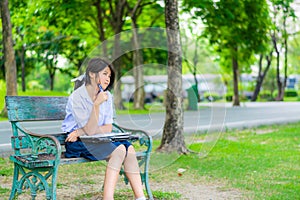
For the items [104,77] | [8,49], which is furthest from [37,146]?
[8,49]

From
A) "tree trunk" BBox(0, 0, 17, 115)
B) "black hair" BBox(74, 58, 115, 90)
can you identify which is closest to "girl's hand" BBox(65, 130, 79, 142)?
"black hair" BBox(74, 58, 115, 90)

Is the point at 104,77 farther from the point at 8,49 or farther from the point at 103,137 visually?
the point at 8,49

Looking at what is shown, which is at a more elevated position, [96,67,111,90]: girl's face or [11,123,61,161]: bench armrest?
[96,67,111,90]: girl's face

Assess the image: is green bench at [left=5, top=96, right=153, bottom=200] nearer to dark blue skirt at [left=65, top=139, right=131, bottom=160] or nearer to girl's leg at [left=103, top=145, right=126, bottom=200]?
dark blue skirt at [left=65, top=139, right=131, bottom=160]

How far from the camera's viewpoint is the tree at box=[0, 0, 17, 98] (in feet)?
43.6

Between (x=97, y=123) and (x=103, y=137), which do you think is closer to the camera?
(x=103, y=137)

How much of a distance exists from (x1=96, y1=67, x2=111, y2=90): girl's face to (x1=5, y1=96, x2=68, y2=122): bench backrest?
0.81m

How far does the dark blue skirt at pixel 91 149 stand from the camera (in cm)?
440

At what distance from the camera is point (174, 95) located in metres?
7.63

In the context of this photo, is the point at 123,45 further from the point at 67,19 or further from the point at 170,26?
the point at 67,19

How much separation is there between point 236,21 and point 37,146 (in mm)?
11927

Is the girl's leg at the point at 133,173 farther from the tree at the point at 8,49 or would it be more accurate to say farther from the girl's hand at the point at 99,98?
the tree at the point at 8,49

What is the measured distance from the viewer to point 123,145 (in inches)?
175

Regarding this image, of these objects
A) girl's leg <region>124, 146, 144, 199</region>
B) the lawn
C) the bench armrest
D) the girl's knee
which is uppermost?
the bench armrest
